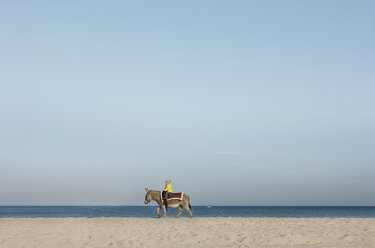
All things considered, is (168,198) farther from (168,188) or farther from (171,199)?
(168,188)

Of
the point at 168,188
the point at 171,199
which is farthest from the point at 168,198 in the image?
the point at 168,188
